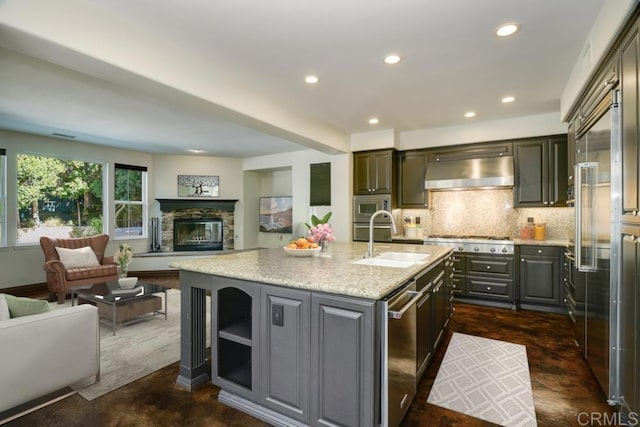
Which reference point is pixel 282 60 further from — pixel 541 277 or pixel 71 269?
pixel 71 269

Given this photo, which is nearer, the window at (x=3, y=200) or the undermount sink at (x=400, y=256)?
the undermount sink at (x=400, y=256)

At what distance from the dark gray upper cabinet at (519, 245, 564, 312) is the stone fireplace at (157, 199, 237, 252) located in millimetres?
5932

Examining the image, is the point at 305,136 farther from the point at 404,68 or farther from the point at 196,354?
the point at 196,354

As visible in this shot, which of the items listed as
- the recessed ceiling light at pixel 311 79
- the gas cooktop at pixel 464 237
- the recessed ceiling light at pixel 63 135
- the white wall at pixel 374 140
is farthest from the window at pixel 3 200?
the gas cooktop at pixel 464 237

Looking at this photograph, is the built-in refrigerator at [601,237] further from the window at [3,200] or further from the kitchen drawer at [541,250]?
the window at [3,200]

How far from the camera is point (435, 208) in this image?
5.50 meters

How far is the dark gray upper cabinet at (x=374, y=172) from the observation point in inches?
211

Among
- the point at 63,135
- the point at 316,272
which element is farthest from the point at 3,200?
the point at 316,272

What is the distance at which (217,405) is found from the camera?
7.16 feet

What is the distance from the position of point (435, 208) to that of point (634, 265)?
3856 mm

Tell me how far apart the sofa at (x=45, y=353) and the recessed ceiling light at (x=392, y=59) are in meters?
3.09

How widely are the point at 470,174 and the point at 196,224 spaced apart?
586 cm

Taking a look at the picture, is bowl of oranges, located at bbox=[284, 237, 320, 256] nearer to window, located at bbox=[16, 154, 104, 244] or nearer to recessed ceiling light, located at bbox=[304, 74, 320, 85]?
recessed ceiling light, located at bbox=[304, 74, 320, 85]

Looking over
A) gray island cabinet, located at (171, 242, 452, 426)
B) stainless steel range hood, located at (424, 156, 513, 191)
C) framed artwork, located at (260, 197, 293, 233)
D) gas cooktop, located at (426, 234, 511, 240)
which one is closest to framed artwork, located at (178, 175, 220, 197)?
framed artwork, located at (260, 197, 293, 233)
